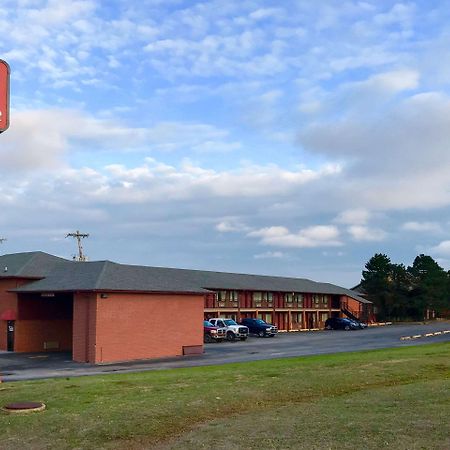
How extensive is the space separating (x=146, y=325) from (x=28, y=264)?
1193 cm

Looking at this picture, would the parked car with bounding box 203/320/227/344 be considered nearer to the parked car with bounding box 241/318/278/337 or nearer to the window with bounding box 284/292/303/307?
the parked car with bounding box 241/318/278/337

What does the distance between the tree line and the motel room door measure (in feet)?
208

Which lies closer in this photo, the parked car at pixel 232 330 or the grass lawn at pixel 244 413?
the grass lawn at pixel 244 413

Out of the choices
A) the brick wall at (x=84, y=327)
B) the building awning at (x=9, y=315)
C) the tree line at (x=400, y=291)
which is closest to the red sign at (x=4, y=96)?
the brick wall at (x=84, y=327)

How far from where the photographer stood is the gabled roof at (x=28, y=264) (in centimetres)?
4434

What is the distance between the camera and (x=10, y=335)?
143 feet

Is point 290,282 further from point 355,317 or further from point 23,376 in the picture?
point 23,376

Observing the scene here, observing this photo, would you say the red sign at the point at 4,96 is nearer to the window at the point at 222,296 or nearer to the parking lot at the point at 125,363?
the parking lot at the point at 125,363

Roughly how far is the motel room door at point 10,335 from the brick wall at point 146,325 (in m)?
9.90

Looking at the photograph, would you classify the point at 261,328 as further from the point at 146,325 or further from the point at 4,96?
the point at 4,96

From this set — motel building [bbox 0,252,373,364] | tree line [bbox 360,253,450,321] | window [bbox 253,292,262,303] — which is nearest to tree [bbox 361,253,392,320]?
tree line [bbox 360,253,450,321]

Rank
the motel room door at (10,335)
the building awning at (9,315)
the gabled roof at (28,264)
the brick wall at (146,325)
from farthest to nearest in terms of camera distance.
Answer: the gabled roof at (28,264) → the motel room door at (10,335) → the building awning at (9,315) → the brick wall at (146,325)

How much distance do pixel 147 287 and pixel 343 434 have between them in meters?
29.7

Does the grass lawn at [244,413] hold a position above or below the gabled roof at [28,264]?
below
